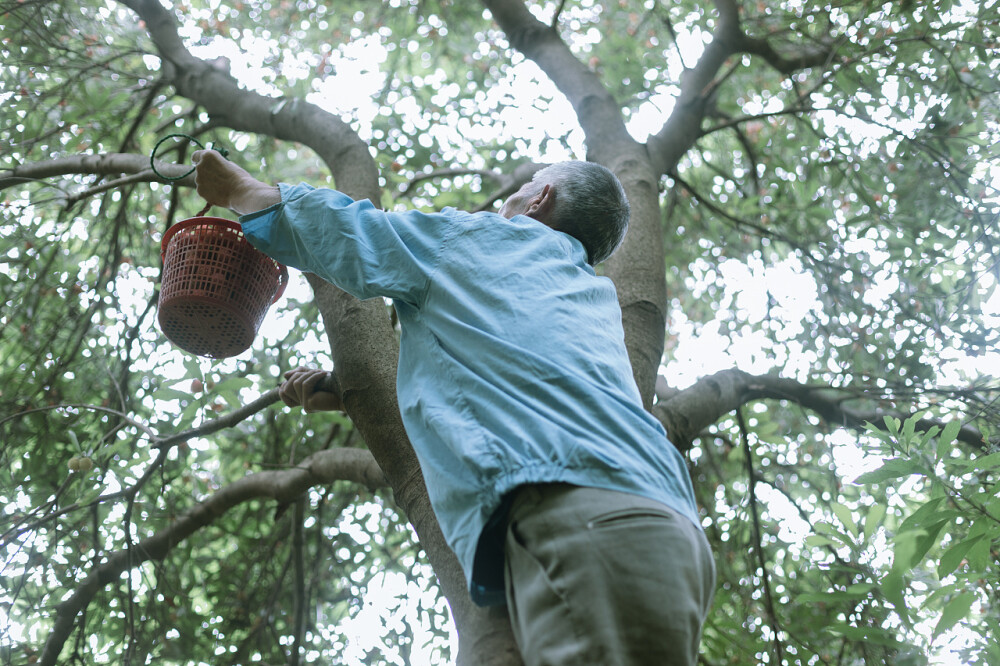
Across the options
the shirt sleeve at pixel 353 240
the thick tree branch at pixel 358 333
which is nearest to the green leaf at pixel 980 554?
the thick tree branch at pixel 358 333

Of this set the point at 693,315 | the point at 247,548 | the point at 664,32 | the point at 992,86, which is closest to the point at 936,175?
the point at 992,86

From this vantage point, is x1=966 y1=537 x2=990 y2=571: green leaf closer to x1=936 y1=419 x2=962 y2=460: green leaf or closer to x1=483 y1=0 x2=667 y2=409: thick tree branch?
x1=936 y1=419 x2=962 y2=460: green leaf

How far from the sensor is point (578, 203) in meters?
1.94

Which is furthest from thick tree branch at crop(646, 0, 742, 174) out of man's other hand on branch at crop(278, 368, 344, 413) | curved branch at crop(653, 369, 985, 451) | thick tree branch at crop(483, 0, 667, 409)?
man's other hand on branch at crop(278, 368, 344, 413)

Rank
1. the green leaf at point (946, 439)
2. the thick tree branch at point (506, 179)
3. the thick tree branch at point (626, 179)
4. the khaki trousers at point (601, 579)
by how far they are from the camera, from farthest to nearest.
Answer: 1. the thick tree branch at point (506, 179)
2. the thick tree branch at point (626, 179)
3. the green leaf at point (946, 439)
4. the khaki trousers at point (601, 579)

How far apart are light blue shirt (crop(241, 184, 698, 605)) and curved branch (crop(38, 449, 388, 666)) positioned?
48.5 inches

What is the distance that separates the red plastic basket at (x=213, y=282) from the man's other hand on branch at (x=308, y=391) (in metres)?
0.21

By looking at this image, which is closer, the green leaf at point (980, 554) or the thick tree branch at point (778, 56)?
the green leaf at point (980, 554)

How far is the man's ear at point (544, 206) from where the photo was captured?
192cm

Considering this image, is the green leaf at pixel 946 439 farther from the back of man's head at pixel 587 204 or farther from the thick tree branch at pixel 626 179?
the back of man's head at pixel 587 204

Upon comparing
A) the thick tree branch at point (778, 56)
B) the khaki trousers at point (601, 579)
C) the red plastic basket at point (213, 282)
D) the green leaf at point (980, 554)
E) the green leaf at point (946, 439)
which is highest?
the thick tree branch at point (778, 56)

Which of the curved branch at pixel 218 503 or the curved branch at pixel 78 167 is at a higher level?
the curved branch at pixel 78 167

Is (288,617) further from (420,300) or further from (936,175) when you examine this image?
(936,175)

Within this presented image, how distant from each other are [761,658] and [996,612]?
3.02 ft
